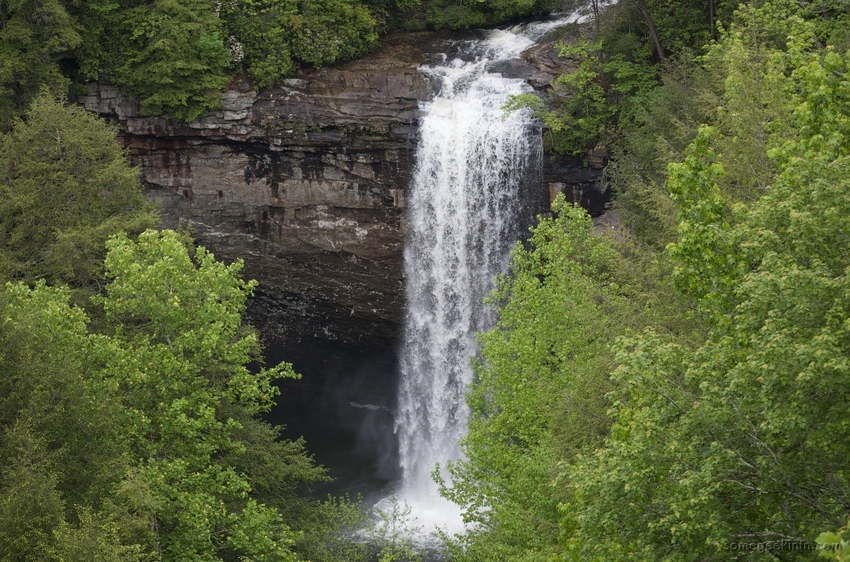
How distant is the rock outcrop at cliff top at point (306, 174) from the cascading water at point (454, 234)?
33.4 inches

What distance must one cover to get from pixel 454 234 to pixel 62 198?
14.4 meters

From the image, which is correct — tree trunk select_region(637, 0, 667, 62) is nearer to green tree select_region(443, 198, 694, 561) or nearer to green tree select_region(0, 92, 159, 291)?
green tree select_region(443, 198, 694, 561)

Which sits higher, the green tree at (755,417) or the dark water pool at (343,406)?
the green tree at (755,417)

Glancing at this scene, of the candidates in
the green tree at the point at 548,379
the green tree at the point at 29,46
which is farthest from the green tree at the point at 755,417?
the green tree at the point at 29,46

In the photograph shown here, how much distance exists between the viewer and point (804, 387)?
9.29 m

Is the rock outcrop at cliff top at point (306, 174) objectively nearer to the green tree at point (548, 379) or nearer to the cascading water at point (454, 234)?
the cascading water at point (454, 234)

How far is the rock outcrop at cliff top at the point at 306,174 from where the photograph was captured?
105 ft

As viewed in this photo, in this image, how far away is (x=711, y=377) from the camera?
10477mm

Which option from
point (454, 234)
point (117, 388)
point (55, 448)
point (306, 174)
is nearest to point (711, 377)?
point (55, 448)

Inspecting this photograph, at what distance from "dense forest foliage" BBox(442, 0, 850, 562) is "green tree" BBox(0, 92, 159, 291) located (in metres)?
11.1

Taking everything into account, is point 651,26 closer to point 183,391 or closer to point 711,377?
point 183,391

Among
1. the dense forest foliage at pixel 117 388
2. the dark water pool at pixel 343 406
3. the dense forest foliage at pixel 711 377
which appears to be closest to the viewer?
the dense forest foliage at pixel 711 377

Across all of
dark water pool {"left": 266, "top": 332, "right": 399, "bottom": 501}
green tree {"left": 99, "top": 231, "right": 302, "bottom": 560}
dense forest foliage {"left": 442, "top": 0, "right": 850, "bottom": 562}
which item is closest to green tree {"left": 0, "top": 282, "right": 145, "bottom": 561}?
green tree {"left": 99, "top": 231, "right": 302, "bottom": 560}

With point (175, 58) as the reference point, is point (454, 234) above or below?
below
